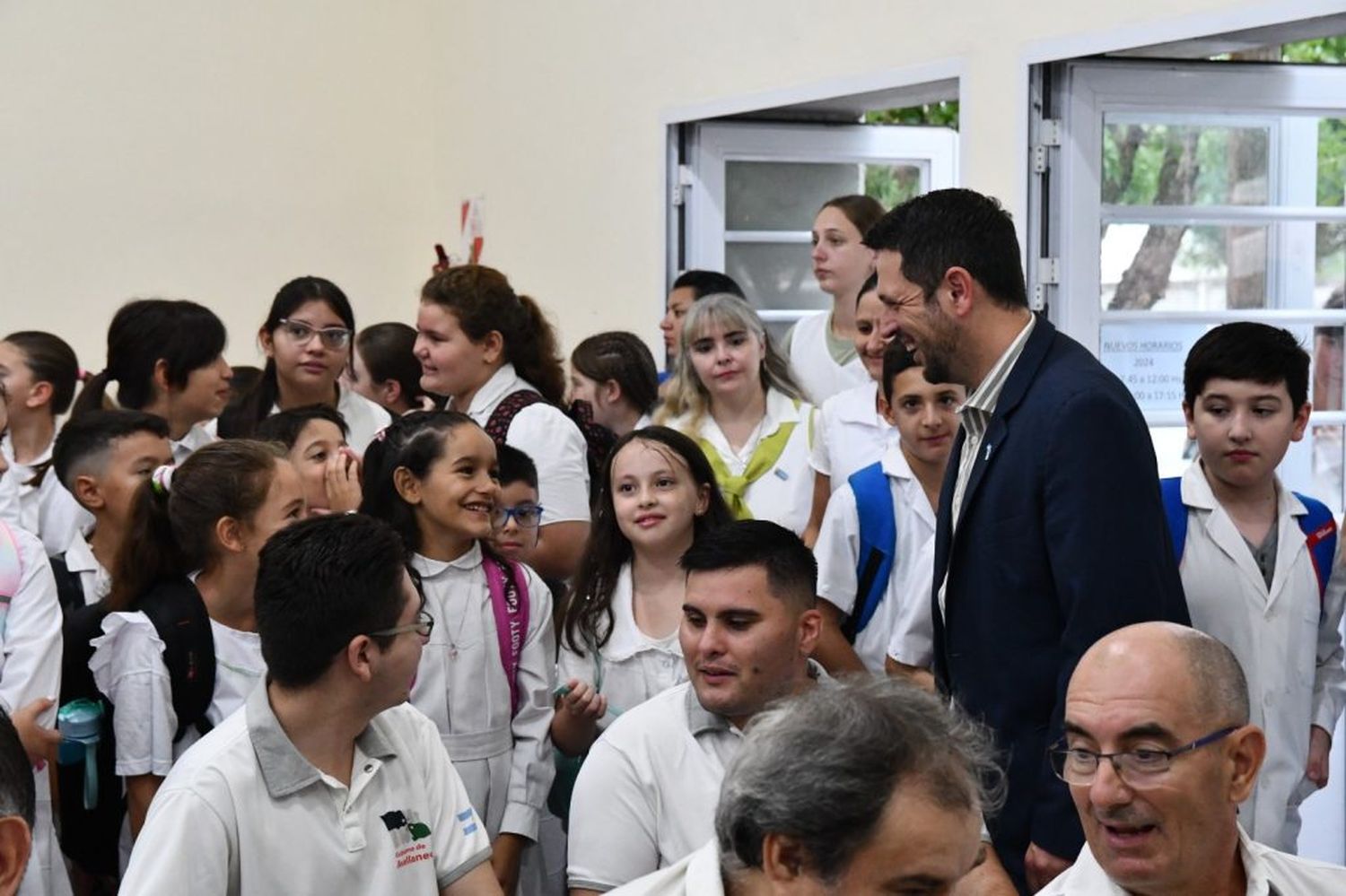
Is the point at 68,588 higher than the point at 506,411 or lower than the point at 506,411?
lower

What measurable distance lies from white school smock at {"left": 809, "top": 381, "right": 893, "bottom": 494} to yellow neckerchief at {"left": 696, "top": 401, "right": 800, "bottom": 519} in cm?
19

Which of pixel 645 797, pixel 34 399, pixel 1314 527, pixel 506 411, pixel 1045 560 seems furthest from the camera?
pixel 34 399

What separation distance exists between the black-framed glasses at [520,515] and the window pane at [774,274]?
2969 mm

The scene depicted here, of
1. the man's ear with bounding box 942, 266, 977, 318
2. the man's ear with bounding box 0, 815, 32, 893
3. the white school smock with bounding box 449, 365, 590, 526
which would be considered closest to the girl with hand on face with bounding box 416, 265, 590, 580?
the white school smock with bounding box 449, 365, 590, 526

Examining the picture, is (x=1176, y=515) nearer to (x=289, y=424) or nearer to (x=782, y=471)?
(x=782, y=471)

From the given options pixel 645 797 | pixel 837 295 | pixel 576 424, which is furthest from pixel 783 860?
pixel 837 295

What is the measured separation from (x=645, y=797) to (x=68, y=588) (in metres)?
1.78

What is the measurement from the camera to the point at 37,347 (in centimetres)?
555

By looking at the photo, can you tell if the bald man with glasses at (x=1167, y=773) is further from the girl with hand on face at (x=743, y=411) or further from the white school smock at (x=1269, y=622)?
the girl with hand on face at (x=743, y=411)

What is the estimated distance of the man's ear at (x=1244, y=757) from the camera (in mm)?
2488

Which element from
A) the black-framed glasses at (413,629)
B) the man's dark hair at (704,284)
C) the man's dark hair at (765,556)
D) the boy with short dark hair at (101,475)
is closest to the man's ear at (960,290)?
the man's dark hair at (765,556)

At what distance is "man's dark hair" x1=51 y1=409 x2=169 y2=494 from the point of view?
13.8ft

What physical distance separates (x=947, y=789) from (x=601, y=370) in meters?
3.71

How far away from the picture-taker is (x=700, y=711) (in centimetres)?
311
